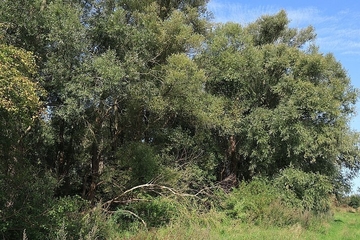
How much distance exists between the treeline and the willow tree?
77 mm

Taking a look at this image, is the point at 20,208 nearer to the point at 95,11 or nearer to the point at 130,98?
the point at 130,98

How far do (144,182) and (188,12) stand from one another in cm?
1035

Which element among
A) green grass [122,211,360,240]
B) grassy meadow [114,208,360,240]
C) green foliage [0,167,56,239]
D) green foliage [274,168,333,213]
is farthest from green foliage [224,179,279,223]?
green foliage [0,167,56,239]

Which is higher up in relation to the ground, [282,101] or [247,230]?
[282,101]

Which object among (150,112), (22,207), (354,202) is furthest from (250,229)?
(354,202)

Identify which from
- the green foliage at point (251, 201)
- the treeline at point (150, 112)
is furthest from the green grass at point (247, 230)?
the treeline at point (150, 112)

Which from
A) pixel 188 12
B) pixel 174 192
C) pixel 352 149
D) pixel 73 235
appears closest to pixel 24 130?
pixel 73 235

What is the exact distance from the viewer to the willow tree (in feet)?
63.0

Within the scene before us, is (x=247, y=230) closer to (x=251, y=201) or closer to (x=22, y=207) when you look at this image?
(x=251, y=201)

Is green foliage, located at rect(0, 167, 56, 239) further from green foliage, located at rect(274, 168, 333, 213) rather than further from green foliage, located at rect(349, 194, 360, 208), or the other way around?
green foliage, located at rect(349, 194, 360, 208)

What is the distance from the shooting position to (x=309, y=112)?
19.5 m

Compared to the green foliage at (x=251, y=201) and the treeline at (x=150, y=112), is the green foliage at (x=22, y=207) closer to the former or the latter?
the treeline at (x=150, y=112)

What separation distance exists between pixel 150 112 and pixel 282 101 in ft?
25.4

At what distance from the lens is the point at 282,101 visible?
20.3 m
